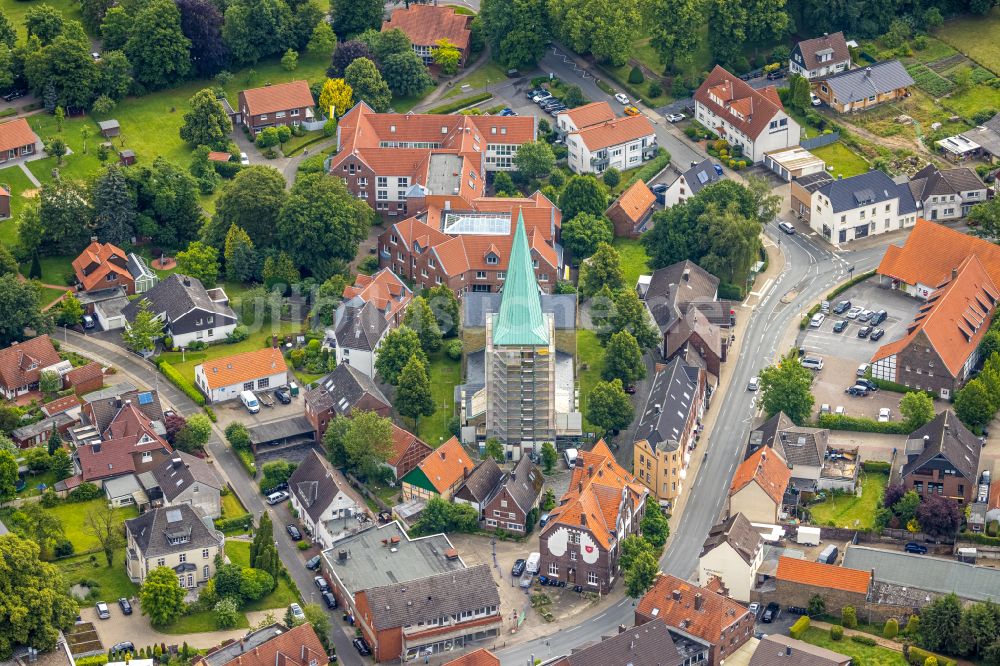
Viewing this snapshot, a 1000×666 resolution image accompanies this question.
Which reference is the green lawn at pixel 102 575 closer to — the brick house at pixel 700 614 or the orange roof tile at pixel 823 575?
the brick house at pixel 700 614

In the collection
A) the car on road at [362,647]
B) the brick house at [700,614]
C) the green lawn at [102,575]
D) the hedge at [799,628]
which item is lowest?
the green lawn at [102,575]

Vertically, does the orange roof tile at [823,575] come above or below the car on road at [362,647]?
above

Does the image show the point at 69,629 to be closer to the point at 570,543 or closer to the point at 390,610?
the point at 390,610

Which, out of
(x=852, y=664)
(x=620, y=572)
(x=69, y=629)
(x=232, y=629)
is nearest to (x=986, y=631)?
(x=852, y=664)

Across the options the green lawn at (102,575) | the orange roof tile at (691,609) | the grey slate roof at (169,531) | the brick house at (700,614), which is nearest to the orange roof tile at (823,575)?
the brick house at (700,614)

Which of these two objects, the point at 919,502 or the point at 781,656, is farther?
the point at 919,502

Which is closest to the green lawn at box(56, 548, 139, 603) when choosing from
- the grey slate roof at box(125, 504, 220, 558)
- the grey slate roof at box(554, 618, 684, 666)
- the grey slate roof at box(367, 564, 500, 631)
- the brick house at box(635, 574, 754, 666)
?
the grey slate roof at box(125, 504, 220, 558)

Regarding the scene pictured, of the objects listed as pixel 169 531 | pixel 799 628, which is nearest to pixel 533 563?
pixel 799 628
